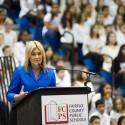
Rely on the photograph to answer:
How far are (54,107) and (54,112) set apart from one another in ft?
0.15

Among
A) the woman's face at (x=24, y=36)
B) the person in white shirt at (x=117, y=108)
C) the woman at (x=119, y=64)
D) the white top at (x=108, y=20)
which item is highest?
the white top at (x=108, y=20)

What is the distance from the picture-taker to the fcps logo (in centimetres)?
385

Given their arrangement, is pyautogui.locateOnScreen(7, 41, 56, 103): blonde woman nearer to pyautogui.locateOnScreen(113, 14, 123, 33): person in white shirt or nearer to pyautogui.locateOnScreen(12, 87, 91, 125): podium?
pyautogui.locateOnScreen(12, 87, 91, 125): podium

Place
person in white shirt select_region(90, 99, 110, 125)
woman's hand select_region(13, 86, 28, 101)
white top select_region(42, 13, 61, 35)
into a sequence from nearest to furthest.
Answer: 1. woman's hand select_region(13, 86, 28, 101)
2. person in white shirt select_region(90, 99, 110, 125)
3. white top select_region(42, 13, 61, 35)

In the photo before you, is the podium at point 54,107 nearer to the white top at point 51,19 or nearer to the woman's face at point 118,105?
the woman's face at point 118,105

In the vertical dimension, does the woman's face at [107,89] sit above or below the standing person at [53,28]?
below

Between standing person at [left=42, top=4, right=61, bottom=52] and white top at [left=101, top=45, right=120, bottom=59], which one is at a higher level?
standing person at [left=42, top=4, right=61, bottom=52]

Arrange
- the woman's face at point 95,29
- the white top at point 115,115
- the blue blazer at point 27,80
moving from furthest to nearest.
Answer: the woman's face at point 95,29
the white top at point 115,115
the blue blazer at point 27,80

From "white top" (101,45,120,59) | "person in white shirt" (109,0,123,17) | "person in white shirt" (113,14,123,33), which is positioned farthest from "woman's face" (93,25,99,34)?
"person in white shirt" (109,0,123,17)

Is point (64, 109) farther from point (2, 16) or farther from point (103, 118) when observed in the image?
point (2, 16)

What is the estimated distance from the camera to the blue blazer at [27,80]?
170 inches

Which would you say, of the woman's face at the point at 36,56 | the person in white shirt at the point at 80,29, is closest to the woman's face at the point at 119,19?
the person in white shirt at the point at 80,29

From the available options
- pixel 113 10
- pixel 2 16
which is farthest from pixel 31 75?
pixel 113 10

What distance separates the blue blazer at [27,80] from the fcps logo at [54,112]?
527 millimetres
